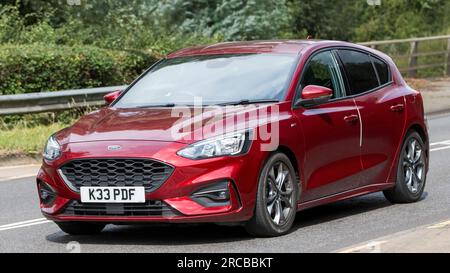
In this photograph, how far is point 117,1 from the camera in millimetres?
26047

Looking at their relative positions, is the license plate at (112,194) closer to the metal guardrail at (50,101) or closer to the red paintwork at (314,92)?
the red paintwork at (314,92)

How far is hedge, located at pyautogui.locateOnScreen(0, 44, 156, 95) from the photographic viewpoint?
63.9 feet

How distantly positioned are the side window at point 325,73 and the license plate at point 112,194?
208 cm

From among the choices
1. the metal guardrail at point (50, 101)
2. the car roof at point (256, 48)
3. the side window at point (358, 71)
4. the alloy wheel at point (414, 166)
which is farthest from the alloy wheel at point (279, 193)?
the metal guardrail at point (50, 101)

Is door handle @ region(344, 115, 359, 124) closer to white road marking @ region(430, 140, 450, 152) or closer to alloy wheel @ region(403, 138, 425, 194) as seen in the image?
alloy wheel @ region(403, 138, 425, 194)

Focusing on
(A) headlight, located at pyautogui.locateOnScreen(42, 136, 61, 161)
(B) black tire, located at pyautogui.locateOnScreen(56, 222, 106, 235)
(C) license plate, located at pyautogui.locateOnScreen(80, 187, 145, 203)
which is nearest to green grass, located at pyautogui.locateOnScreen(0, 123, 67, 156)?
(B) black tire, located at pyautogui.locateOnScreen(56, 222, 106, 235)

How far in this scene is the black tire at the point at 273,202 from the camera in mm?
9062

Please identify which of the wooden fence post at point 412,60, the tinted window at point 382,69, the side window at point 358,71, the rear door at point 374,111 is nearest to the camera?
the rear door at point 374,111

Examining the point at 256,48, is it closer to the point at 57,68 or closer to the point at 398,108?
the point at 398,108

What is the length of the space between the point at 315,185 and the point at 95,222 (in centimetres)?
195

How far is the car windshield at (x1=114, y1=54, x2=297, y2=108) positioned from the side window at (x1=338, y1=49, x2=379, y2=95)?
2.75 feet

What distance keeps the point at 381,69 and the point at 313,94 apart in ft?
6.57
